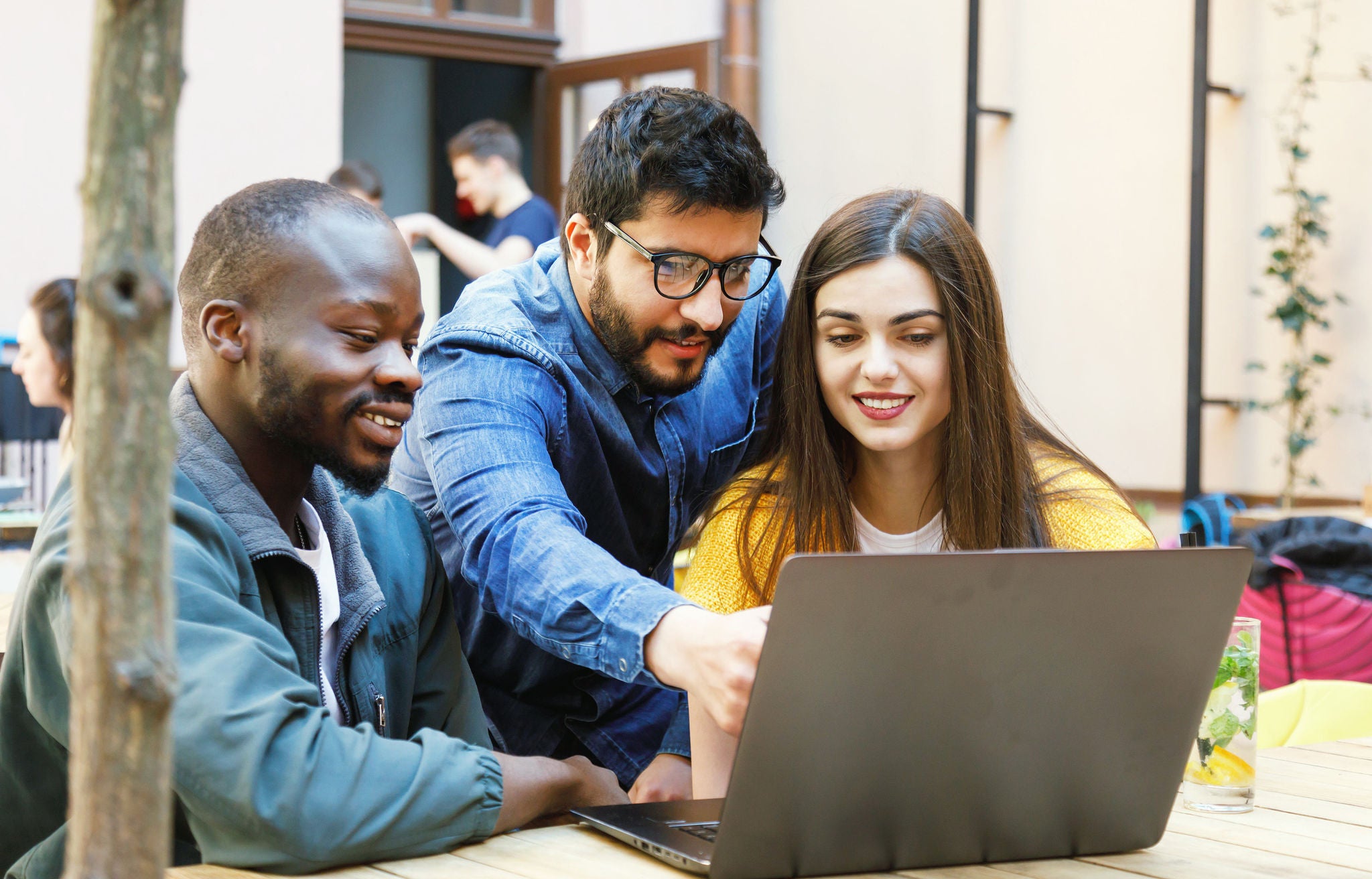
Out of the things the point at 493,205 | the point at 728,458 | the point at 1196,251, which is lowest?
the point at 728,458

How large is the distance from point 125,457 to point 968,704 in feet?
2.03

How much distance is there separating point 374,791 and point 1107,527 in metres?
1.04

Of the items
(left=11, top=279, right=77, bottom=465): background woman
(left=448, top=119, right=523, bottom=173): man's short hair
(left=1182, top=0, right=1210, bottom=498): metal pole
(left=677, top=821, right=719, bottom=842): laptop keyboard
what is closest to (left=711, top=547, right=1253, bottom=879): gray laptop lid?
(left=677, top=821, right=719, bottom=842): laptop keyboard

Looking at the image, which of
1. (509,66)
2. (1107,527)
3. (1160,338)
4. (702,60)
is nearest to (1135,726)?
(1107,527)

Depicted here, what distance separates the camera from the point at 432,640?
59.1 inches

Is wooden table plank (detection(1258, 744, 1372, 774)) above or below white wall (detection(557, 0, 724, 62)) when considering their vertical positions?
below

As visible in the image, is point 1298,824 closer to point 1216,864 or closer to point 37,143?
point 1216,864

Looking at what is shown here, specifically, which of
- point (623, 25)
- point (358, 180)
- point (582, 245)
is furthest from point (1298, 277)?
point (582, 245)

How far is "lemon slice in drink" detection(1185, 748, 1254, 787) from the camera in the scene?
1271 millimetres

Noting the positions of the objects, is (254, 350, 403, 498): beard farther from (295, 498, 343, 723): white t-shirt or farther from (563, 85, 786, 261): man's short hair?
(563, 85, 786, 261): man's short hair

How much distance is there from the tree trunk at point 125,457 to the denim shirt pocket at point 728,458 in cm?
137

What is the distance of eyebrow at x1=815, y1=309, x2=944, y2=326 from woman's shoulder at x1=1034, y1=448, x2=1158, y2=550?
274mm

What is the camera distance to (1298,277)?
17.1 ft

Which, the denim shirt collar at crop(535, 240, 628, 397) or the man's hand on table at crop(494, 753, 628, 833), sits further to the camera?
the denim shirt collar at crop(535, 240, 628, 397)
